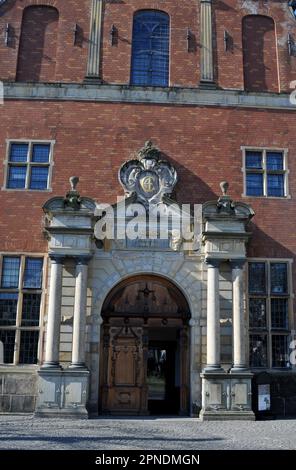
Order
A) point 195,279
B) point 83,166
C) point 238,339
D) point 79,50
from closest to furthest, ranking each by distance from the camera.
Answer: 1. point 238,339
2. point 195,279
3. point 83,166
4. point 79,50

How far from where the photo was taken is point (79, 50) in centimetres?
1700

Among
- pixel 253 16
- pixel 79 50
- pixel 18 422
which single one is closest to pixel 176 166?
pixel 79 50

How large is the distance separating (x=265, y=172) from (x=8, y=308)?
780cm

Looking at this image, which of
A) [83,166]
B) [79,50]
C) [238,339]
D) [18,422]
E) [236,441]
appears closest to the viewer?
[236,441]

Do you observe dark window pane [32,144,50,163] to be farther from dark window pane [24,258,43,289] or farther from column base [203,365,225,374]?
column base [203,365,225,374]

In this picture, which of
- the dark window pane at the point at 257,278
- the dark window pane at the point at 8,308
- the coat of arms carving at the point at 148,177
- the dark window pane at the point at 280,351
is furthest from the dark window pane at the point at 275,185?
the dark window pane at the point at 8,308

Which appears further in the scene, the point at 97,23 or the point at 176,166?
the point at 97,23

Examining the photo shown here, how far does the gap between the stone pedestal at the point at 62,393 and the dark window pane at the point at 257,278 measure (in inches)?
191

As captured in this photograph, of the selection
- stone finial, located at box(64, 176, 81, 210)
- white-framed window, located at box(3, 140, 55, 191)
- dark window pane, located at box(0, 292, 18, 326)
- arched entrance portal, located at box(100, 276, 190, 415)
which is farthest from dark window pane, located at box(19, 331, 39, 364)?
white-framed window, located at box(3, 140, 55, 191)

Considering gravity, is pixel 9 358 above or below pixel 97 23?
below

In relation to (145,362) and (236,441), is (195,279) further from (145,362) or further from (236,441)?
(236,441)

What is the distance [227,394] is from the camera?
13492 mm

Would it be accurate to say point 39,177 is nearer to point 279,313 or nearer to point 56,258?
point 56,258

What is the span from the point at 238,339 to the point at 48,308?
15.0 ft
